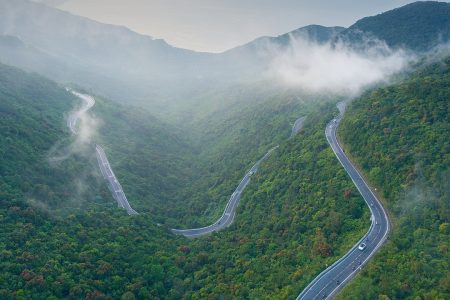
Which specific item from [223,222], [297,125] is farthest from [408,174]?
[297,125]

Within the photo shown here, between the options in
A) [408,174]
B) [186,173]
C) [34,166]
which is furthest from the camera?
[186,173]

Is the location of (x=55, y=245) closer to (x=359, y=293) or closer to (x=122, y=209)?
(x=122, y=209)

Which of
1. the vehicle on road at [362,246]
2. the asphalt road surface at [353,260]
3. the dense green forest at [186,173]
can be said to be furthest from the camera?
the dense green forest at [186,173]

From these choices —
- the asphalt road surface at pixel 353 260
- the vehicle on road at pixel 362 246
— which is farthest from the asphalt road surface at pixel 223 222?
the vehicle on road at pixel 362 246

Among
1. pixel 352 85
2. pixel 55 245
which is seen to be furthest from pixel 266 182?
pixel 352 85

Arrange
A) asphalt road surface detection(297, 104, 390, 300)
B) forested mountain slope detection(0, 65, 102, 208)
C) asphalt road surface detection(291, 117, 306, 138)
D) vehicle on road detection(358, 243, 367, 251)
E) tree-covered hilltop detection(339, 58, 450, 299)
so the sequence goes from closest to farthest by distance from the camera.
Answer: tree-covered hilltop detection(339, 58, 450, 299)
asphalt road surface detection(297, 104, 390, 300)
vehicle on road detection(358, 243, 367, 251)
forested mountain slope detection(0, 65, 102, 208)
asphalt road surface detection(291, 117, 306, 138)

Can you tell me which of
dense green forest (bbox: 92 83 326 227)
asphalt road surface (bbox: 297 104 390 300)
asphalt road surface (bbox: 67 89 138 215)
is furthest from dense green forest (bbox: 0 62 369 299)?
dense green forest (bbox: 92 83 326 227)

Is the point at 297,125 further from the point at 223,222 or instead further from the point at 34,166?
the point at 34,166

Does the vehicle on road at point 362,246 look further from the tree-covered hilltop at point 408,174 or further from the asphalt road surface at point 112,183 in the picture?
the asphalt road surface at point 112,183

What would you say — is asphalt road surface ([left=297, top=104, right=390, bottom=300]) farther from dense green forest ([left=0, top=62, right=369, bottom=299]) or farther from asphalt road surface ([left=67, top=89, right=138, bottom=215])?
asphalt road surface ([left=67, top=89, right=138, bottom=215])
